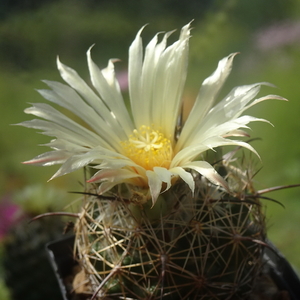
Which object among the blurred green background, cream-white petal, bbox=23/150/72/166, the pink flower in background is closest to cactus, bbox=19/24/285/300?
cream-white petal, bbox=23/150/72/166

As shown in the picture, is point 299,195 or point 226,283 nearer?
point 226,283

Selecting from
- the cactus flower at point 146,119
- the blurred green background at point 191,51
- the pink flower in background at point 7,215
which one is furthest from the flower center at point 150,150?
the blurred green background at point 191,51

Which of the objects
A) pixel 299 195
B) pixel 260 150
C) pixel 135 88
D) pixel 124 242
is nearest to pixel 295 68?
pixel 260 150

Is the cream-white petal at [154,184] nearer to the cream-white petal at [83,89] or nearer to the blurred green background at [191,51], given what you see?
the cream-white petal at [83,89]

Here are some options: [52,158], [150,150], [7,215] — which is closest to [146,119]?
[150,150]

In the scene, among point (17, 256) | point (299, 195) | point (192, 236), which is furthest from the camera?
point (299, 195)

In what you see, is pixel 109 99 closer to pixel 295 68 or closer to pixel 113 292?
pixel 113 292

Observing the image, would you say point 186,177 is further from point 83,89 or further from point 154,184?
point 83,89

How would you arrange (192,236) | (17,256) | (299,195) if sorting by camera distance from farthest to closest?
(299,195)
(17,256)
(192,236)
